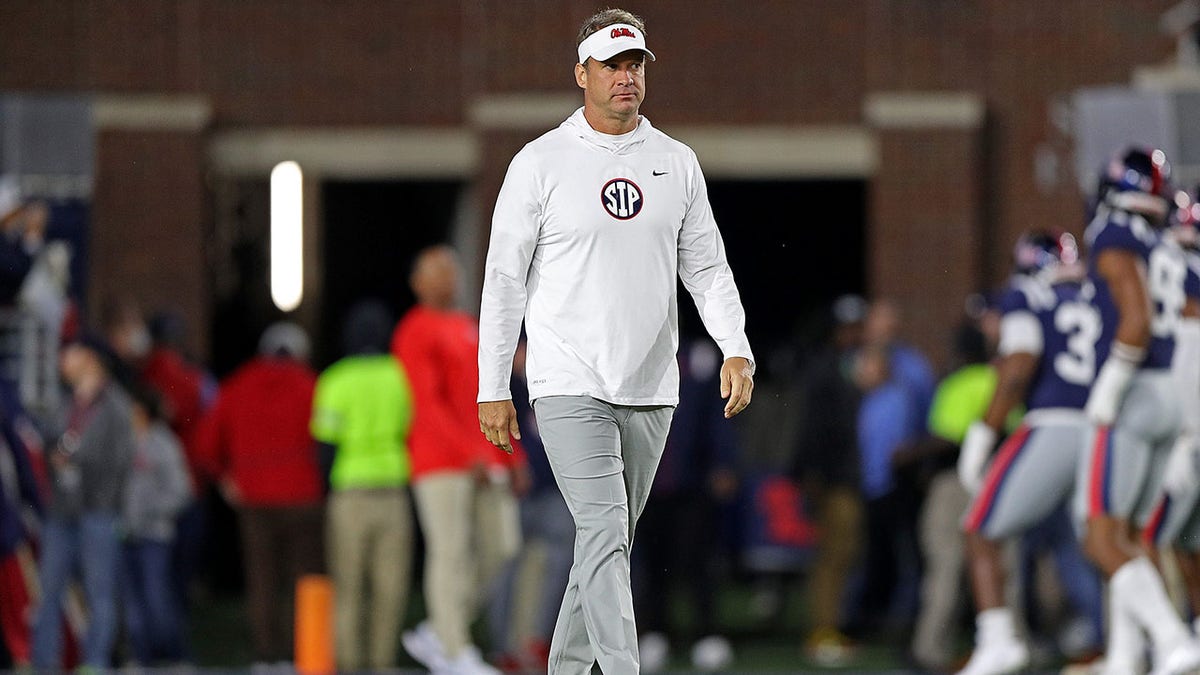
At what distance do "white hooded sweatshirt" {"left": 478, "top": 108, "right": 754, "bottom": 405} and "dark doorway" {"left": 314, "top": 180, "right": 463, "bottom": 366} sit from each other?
14.2m

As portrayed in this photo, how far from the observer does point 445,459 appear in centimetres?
1147

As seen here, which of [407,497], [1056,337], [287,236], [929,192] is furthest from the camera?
[287,236]

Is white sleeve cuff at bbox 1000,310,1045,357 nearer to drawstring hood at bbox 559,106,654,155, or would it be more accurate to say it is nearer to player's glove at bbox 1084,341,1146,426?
player's glove at bbox 1084,341,1146,426

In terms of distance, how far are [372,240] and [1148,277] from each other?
42.7ft

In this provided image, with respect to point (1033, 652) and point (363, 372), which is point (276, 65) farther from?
point (1033, 652)

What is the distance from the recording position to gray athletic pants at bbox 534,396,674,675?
22.4ft

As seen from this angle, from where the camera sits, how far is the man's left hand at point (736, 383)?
6949mm

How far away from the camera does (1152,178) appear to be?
10023 mm

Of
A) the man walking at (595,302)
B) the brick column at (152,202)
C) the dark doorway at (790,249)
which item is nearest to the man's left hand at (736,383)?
the man walking at (595,302)

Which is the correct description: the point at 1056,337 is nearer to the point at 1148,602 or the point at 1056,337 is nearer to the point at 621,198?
the point at 1148,602

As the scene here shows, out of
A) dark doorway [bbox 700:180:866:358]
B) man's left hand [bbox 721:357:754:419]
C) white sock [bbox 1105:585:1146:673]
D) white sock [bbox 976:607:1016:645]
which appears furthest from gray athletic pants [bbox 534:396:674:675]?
dark doorway [bbox 700:180:866:358]

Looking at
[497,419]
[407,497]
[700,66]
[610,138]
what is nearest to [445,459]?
[407,497]

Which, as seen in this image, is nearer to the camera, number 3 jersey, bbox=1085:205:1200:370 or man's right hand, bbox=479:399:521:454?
man's right hand, bbox=479:399:521:454

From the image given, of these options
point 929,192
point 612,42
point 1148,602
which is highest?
point 612,42
